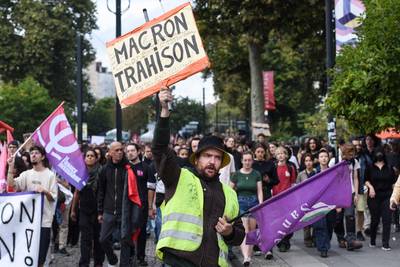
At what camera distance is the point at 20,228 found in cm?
767

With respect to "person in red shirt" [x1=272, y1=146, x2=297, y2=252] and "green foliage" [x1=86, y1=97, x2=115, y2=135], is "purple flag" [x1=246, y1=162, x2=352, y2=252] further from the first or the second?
"green foliage" [x1=86, y1=97, x2=115, y2=135]

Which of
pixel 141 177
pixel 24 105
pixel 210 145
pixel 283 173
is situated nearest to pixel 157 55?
pixel 210 145

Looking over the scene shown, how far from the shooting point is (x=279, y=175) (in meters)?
12.3

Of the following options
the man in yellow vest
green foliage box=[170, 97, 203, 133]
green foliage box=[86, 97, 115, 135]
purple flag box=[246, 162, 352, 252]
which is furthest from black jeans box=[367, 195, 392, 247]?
green foliage box=[86, 97, 115, 135]

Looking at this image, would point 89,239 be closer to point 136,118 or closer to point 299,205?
point 299,205

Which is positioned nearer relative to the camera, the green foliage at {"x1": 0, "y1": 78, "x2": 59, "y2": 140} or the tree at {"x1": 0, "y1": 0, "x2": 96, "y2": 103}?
the green foliage at {"x1": 0, "y1": 78, "x2": 59, "y2": 140}

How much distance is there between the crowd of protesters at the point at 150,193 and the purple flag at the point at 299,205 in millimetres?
1188

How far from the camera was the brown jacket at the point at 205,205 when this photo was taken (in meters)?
4.63

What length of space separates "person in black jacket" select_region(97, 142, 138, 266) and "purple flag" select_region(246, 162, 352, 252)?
12.1ft

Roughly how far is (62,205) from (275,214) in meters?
5.94

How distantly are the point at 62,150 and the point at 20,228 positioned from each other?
8.17ft

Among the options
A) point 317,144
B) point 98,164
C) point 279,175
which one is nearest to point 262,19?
point 317,144

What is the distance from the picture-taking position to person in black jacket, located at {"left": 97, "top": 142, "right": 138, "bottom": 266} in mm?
9672

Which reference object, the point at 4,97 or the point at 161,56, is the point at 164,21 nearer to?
the point at 161,56
